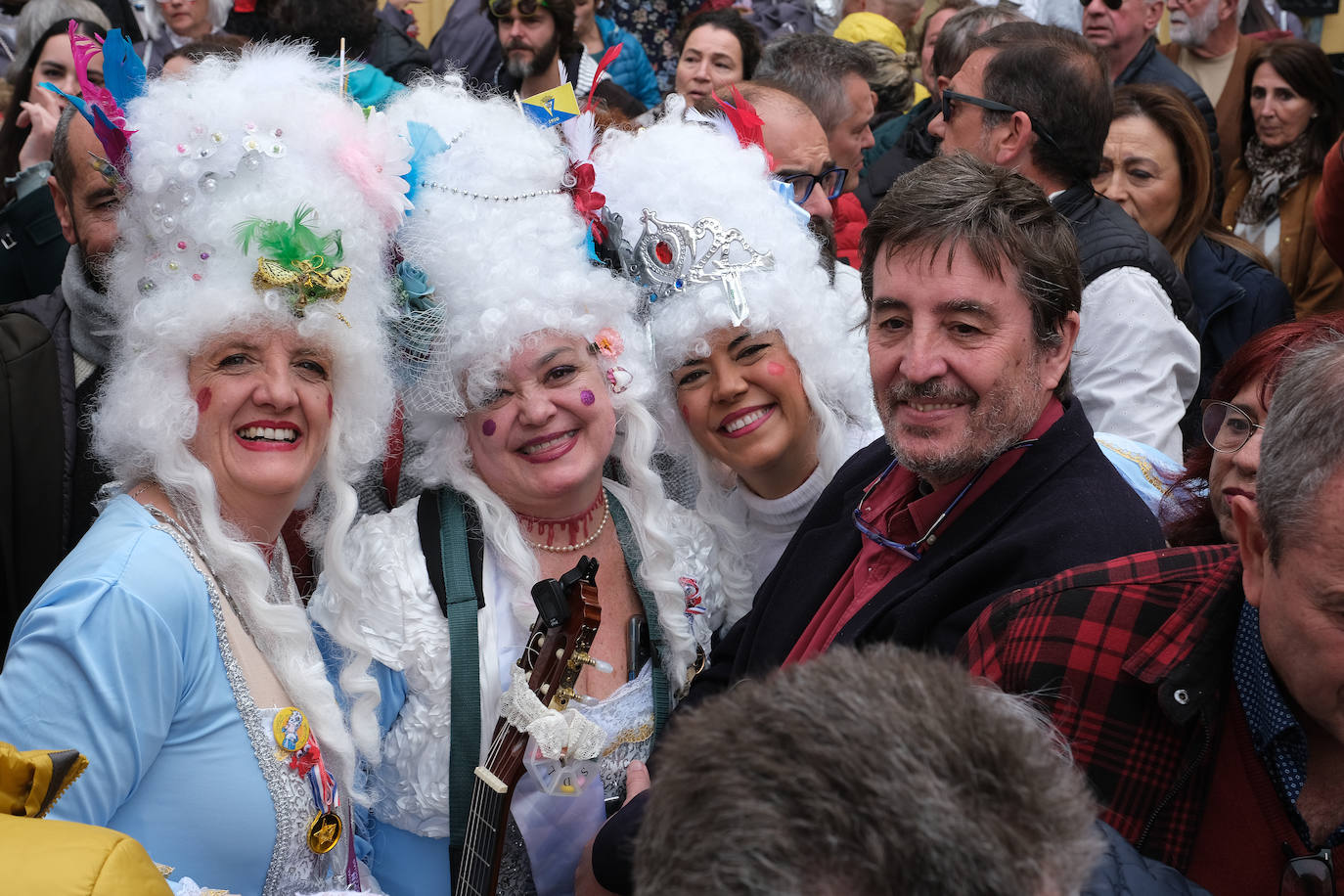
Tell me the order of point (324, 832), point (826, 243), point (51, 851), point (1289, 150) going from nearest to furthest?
1. point (51, 851)
2. point (324, 832)
3. point (826, 243)
4. point (1289, 150)

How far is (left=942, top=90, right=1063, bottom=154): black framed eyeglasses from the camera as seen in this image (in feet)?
13.4

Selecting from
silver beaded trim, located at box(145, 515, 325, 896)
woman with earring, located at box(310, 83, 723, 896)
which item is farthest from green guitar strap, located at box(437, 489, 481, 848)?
silver beaded trim, located at box(145, 515, 325, 896)

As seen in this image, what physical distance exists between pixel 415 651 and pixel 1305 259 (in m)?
4.39

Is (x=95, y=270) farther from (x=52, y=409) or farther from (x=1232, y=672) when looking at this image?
(x=1232, y=672)

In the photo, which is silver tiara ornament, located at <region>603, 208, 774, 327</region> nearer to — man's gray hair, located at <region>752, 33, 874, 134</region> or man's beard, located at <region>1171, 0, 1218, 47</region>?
man's gray hair, located at <region>752, 33, 874, 134</region>

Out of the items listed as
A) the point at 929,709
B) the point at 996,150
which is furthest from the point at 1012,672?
the point at 996,150

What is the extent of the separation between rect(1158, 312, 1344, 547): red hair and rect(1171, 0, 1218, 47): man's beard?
4207 millimetres

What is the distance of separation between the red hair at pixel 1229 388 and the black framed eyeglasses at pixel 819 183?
65.7 inches

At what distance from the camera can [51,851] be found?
1265 mm

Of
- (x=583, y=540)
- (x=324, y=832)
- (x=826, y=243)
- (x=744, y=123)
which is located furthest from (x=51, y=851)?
(x=826, y=243)

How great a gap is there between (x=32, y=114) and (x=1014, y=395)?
3799 mm

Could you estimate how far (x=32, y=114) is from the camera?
458 centimetres

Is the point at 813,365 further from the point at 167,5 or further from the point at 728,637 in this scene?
the point at 167,5

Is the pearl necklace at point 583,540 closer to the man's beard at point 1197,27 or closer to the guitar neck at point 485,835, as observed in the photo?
the guitar neck at point 485,835
